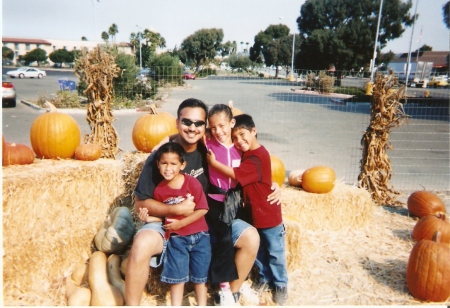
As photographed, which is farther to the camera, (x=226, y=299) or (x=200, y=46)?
(x=200, y=46)

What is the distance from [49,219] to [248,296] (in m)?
2.26

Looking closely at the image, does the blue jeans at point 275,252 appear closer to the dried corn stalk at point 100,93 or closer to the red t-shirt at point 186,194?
the red t-shirt at point 186,194

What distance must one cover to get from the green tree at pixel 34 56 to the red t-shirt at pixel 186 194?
76887mm

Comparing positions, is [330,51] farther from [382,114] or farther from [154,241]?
[154,241]

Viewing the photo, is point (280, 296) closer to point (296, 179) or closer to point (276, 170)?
point (276, 170)

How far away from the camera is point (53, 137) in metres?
4.38

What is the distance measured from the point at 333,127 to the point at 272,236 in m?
11.4

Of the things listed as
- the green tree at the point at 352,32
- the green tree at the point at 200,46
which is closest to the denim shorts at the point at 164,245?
the green tree at the point at 352,32

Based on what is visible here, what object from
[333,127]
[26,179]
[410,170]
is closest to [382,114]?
[410,170]

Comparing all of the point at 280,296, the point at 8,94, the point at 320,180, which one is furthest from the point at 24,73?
the point at 280,296

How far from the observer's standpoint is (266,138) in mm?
10961

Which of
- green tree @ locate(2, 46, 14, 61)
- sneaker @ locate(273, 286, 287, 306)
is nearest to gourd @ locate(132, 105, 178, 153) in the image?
sneaker @ locate(273, 286, 287, 306)

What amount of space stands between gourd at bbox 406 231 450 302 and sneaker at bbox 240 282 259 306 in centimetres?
150

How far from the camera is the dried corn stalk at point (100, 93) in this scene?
4.81 metres
